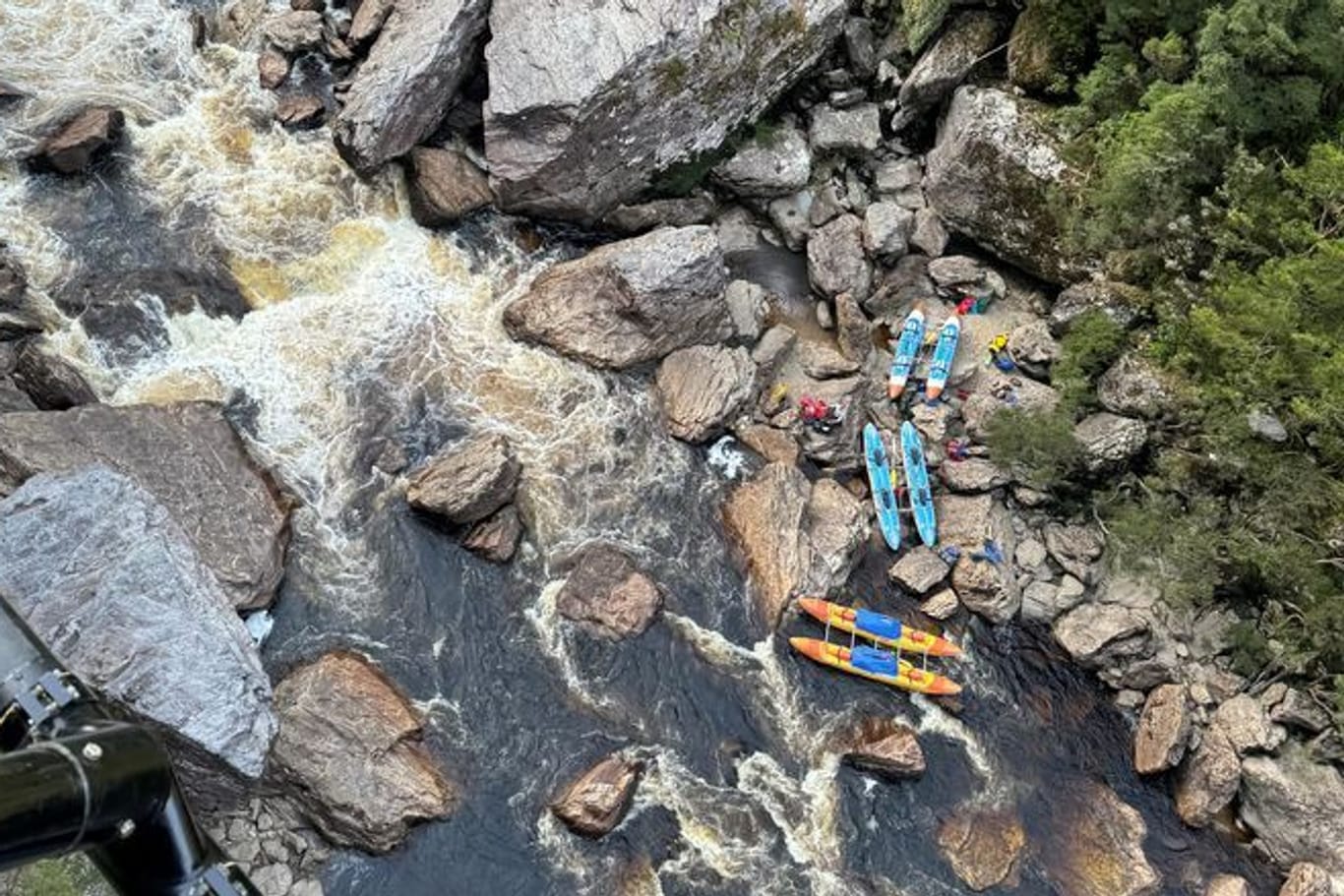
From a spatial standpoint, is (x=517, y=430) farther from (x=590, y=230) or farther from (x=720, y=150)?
(x=720, y=150)

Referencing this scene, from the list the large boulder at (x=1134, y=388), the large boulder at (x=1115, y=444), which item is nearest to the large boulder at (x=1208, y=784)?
the large boulder at (x=1115, y=444)

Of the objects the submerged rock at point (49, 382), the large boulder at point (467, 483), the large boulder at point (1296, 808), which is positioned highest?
the submerged rock at point (49, 382)

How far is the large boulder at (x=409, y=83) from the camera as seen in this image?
2048 centimetres

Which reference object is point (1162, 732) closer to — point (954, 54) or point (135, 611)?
point (954, 54)

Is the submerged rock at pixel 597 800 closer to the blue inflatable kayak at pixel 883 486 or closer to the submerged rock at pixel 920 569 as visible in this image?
the submerged rock at pixel 920 569

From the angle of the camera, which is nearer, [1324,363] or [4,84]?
[1324,363]

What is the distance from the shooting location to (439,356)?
19625 millimetres

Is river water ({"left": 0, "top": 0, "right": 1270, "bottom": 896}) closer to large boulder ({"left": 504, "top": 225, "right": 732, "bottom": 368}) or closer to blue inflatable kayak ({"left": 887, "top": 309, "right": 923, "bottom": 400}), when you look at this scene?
large boulder ({"left": 504, "top": 225, "right": 732, "bottom": 368})

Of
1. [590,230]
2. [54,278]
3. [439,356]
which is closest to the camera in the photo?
[54,278]

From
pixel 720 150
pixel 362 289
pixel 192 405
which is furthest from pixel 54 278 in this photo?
pixel 720 150

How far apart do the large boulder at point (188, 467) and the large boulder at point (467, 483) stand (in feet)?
7.04

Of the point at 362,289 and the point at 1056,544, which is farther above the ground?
the point at 362,289

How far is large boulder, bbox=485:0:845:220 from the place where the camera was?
1997cm

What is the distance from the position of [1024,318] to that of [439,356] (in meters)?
11.2
